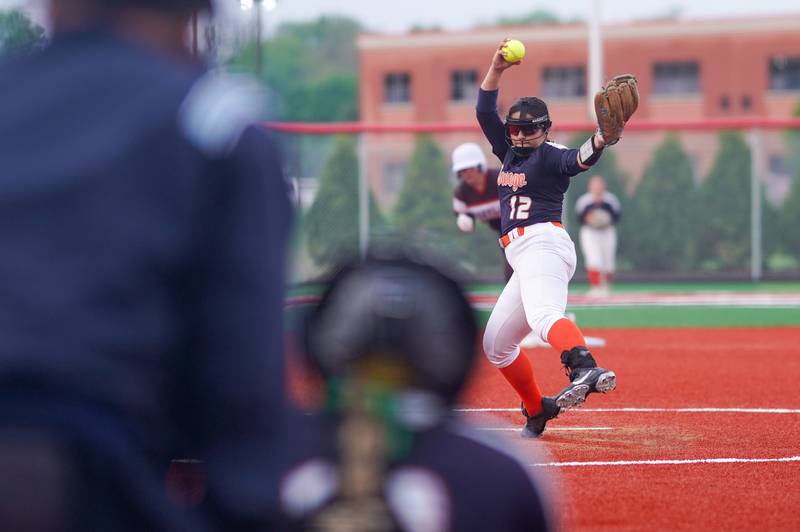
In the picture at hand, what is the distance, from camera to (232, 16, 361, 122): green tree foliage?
114 m

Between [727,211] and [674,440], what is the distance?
1772cm

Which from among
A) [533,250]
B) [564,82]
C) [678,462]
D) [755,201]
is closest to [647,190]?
[755,201]

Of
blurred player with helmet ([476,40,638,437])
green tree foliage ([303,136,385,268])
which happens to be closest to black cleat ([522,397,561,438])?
blurred player with helmet ([476,40,638,437])

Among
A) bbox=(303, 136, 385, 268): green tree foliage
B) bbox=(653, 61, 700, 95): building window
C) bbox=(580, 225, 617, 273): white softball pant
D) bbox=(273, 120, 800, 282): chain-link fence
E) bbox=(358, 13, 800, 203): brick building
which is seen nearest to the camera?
bbox=(580, 225, 617, 273): white softball pant

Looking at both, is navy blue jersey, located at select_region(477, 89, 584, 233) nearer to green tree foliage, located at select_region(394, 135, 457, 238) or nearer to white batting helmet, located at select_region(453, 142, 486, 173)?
white batting helmet, located at select_region(453, 142, 486, 173)

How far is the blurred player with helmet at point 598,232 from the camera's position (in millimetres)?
21953

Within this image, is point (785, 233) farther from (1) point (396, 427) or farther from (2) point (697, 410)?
(1) point (396, 427)

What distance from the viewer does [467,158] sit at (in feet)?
40.3

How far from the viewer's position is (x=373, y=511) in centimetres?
200

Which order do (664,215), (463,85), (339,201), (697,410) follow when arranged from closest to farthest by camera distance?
(697,410) → (339,201) → (664,215) → (463,85)

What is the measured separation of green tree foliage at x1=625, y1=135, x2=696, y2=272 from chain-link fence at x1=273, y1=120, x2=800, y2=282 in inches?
0.8

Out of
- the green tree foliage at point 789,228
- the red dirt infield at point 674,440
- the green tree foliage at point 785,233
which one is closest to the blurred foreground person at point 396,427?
the red dirt infield at point 674,440

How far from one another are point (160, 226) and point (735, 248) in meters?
24.0

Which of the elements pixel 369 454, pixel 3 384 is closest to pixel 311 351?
pixel 369 454
